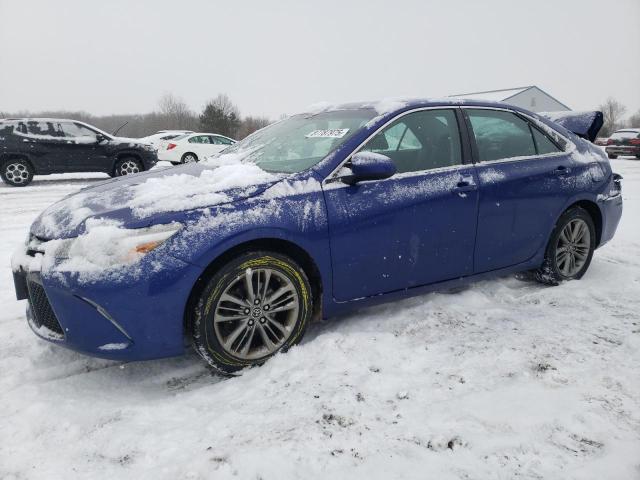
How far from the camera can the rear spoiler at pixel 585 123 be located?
15.2ft

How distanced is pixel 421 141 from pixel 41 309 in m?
2.57

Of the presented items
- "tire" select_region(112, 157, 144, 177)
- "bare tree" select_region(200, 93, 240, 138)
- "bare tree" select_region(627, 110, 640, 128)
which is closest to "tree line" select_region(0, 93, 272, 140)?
"bare tree" select_region(200, 93, 240, 138)

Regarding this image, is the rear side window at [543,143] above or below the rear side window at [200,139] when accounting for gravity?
below

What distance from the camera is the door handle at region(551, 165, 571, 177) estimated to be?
387cm

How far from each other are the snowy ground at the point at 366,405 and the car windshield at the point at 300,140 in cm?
114

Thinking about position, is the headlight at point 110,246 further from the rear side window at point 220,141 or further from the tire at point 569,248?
the rear side window at point 220,141

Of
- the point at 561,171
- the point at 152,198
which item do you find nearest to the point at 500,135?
the point at 561,171

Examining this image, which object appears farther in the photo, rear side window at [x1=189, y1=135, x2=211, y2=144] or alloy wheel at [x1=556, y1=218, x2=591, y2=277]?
rear side window at [x1=189, y1=135, x2=211, y2=144]

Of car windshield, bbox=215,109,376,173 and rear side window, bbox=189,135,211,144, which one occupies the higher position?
rear side window, bbox=189,135,211,144

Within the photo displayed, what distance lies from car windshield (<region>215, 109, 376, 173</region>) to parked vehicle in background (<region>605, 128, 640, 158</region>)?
2092cm

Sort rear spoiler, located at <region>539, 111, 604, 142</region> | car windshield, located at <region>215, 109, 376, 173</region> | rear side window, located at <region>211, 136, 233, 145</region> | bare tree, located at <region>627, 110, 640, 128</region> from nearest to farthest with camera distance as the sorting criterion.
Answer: car windshield, located at <region>215, 109, 376, 173</region>
rear spoiler, located at <region>539, 111, 604, 142</region>
rear side window, located at <region>211, 136, 233, 145</region>
bare tree, located at <region>627, 110, 640, 128</region>

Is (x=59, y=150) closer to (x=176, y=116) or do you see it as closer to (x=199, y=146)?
(x=199, y=146)

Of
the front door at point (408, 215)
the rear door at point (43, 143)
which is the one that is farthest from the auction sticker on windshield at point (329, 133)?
the rear door at point (43, 143)

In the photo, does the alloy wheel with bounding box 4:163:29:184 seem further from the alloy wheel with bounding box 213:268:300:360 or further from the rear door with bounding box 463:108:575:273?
the rear door with bounding box 463:108:575:273
